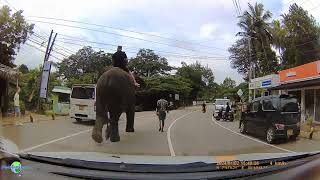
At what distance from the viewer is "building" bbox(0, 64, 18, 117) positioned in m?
3.17

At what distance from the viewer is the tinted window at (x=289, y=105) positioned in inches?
115

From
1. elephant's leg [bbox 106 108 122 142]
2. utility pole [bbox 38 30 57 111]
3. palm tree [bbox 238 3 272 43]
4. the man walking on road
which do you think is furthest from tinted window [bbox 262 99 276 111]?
utility pole [bbox 38 30 57 111]

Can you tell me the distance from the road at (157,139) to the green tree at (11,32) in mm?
655

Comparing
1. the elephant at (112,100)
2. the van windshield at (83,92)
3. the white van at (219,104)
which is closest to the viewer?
the elephant at (112,100)

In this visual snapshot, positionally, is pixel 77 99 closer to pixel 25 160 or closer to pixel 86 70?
pixel 86 70

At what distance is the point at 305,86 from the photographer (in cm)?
329

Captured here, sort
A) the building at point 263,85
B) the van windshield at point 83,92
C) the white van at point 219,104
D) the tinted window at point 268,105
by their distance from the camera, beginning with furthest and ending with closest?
the white van at point 219,104 → the building at point 263,85 → the tinted window at point 268,105 → the van windshield at point 83,92

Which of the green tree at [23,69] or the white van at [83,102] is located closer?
the white van at [83,102]

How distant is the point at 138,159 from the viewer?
255 cm

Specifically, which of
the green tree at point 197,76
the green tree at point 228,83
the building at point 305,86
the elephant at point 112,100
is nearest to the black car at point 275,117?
the building at point 305,86

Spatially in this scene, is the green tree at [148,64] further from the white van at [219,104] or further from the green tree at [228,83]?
the white van at [219,104]

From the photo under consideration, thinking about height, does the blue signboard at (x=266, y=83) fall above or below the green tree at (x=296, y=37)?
below

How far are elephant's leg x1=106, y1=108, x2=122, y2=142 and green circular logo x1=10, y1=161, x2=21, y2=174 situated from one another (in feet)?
2.13

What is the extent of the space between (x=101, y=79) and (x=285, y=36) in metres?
1.43
